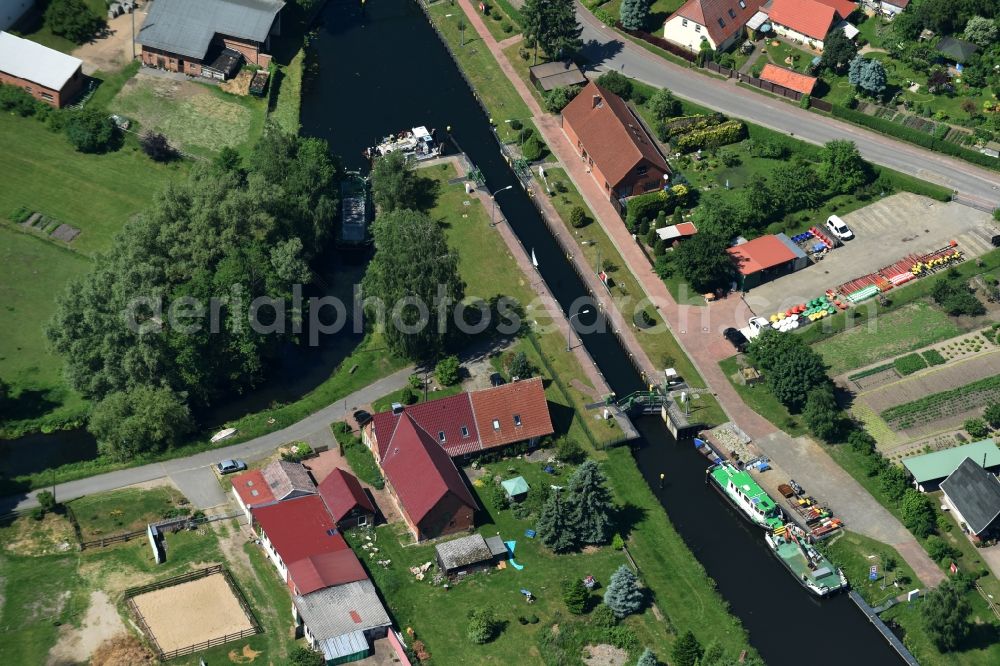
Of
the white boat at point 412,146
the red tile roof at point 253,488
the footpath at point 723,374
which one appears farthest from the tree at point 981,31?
the red tile roof at point 253,488

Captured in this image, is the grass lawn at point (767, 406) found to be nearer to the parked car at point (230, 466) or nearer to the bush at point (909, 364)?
the bush at point (909, 364)

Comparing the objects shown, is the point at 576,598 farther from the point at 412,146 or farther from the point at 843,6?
the point at 843,6

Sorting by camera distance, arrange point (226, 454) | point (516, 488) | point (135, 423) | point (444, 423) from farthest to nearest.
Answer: point (444, 423), point (226, 454), point (135, 423), point (516, 488)

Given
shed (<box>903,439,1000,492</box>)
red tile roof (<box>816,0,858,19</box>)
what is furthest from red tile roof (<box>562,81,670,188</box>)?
shed (<box>903,439,1000,492</box>)

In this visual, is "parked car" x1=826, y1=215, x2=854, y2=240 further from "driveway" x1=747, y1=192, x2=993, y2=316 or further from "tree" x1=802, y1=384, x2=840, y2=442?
"tree" x1=802, y1=384, x2=840, y2=442

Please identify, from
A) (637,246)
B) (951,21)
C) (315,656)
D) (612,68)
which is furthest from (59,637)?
→ (951,21)

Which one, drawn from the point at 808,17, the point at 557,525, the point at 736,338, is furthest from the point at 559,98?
the point at 557,525
